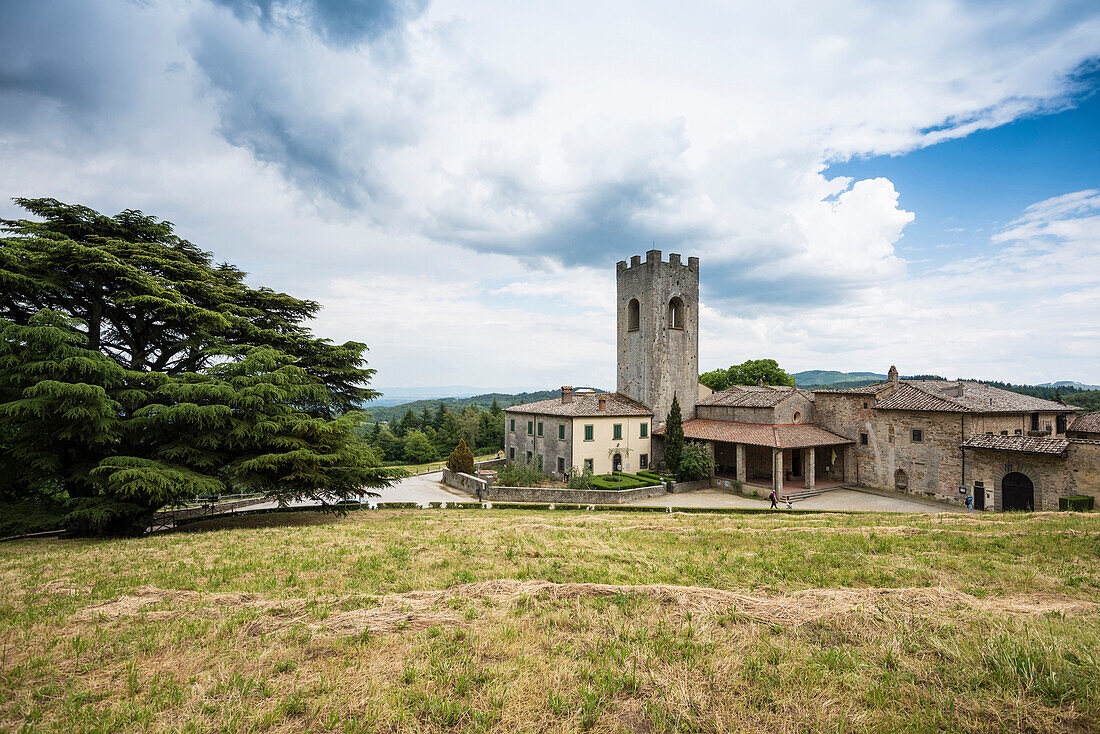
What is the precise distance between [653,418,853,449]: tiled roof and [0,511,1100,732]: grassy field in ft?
58.5

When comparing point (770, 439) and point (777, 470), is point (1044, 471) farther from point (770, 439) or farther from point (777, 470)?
point (770, 439)

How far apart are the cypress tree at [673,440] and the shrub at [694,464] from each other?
438 millimetres

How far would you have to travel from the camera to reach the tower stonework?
3512 cm

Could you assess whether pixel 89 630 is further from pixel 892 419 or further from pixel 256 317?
pixel 892 419

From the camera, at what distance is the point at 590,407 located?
3319 centimetres

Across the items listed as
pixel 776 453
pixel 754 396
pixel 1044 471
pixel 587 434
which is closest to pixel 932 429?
pixel 1044 471

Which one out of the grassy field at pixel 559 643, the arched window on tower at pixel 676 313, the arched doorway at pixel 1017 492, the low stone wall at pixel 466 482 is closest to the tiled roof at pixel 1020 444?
the arched doorway at pixel 1017 492

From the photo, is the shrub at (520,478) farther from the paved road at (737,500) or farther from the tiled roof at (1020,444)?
the tiled roof at (1020,444)

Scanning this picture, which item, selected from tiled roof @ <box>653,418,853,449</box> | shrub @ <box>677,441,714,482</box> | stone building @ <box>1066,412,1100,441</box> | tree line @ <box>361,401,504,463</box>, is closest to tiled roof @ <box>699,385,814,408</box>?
tiled roof @ <box>653,418,853,449</box>

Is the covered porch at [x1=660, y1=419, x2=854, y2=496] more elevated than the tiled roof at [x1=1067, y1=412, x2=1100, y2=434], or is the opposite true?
the tiled roof at [x1=1067, y1=412, x2=1100, y2=434]

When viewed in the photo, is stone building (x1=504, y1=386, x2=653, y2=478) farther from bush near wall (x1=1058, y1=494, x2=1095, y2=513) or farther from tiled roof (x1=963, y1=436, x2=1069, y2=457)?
bush near wall (x1=1058, y1=494, x2=1095, y2=513)

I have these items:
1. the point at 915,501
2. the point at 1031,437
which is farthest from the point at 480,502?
the point at 1031,437

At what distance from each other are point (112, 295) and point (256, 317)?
4711 mm

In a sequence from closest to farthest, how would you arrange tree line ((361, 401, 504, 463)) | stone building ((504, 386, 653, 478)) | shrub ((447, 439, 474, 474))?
1. stone building ((504, 386, 653, 478))
2. shrub ((447, 439, 474, 474))
3. tree line ((361, 401, 504, 463))
